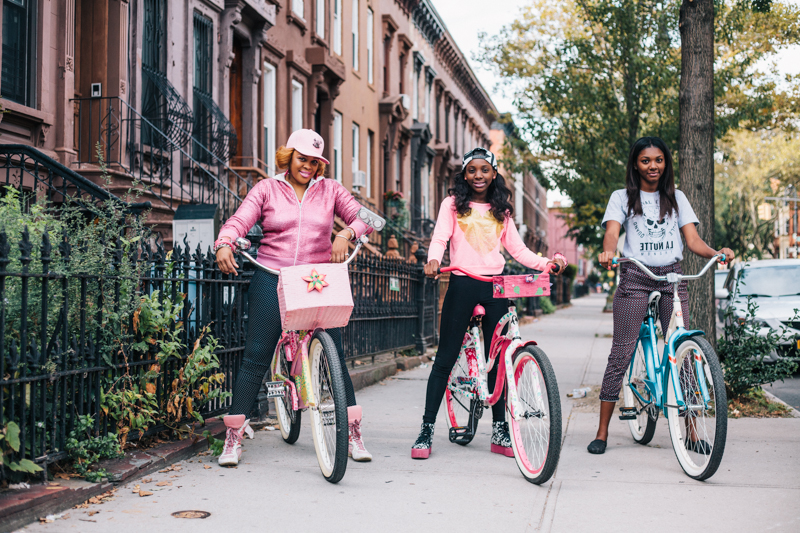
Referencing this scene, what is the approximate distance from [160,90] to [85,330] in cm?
879

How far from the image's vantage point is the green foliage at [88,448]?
432 cm

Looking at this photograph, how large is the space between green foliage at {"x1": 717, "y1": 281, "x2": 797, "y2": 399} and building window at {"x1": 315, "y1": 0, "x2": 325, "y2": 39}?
15.1 meters

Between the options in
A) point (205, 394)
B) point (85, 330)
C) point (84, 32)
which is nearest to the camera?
point (85, 330)

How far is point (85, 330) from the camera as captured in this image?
457cm

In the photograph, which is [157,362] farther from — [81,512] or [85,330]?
[81,512]

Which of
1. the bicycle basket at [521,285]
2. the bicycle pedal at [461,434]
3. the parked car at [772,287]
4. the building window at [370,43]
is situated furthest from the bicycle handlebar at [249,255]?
the building window at [370,43]

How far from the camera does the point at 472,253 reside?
17.4 ft

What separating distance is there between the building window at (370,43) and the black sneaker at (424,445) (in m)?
20.3

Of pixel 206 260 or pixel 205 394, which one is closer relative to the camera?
pixel 205 394

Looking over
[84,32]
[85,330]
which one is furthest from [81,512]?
[84,32]

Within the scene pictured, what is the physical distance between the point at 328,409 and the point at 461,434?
1313 millimetres

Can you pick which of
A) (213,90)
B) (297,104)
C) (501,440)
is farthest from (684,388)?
(297,104)

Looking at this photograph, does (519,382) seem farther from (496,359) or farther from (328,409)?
(328,409)

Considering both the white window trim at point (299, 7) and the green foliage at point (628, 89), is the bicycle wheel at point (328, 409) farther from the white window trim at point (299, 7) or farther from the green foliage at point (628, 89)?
the white window trim at point (299, 7)
